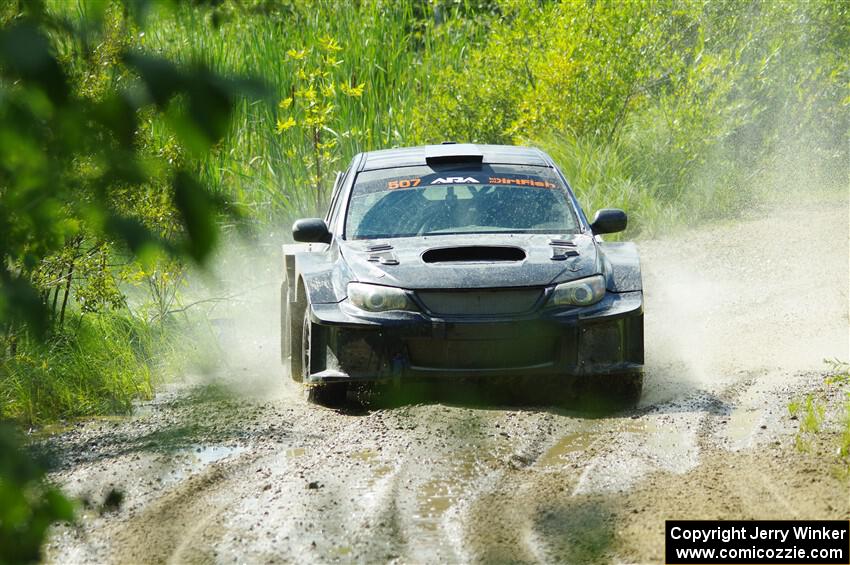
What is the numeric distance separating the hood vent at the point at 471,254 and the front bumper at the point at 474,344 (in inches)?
18.0

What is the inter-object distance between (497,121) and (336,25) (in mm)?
2852

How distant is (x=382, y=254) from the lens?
6.95 meters

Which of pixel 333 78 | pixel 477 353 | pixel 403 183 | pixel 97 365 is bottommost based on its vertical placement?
pixel 97 365

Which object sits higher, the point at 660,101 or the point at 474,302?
the point at 660,101

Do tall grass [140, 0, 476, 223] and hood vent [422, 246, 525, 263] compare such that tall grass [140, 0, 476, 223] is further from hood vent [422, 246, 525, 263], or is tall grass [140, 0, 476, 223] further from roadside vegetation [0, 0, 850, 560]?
hood vent [422, 246, 525, 263]

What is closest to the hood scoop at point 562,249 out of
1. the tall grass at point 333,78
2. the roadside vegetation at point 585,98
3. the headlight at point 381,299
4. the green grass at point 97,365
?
the headlight at point 381,299

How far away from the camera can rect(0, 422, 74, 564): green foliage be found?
1.91 meters

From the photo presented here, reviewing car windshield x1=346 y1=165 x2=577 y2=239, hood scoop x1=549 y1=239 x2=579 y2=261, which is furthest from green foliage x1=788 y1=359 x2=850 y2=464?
car windshield x1=346 y1=165 x2=577 y2=239

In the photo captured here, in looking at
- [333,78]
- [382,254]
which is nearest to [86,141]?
[382,254]

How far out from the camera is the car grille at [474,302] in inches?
256

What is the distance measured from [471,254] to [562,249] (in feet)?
1.85

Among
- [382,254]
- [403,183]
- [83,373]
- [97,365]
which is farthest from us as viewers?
[97,365]

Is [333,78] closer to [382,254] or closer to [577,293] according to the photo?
[382,254]

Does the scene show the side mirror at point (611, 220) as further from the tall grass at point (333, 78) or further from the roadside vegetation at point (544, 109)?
the tall grass at point (333, 78)
